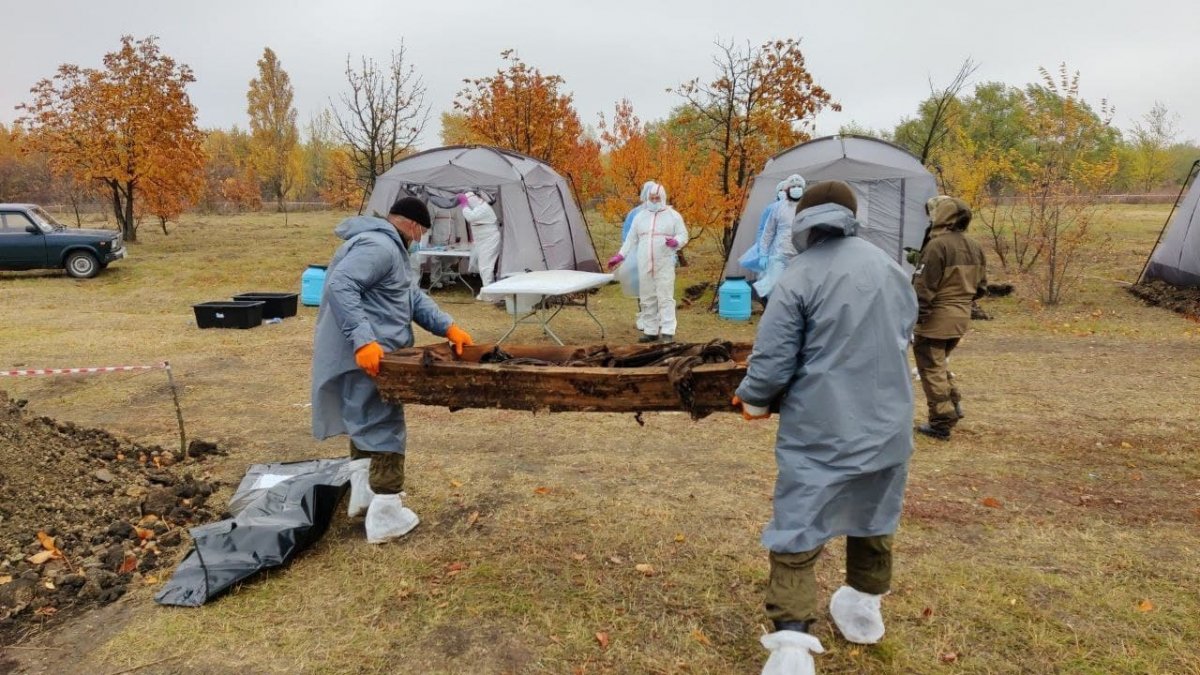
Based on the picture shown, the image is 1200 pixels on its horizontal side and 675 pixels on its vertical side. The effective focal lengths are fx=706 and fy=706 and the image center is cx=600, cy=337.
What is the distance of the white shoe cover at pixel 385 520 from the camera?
3.57 meters

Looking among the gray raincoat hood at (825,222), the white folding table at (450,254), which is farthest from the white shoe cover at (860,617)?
the white folding table at (450,254)

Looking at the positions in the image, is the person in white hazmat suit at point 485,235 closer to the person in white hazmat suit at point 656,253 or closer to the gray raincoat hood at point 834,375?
the person in white hazmat suit at point 656,253

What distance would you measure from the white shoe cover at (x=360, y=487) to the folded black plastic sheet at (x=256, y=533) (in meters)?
0.11

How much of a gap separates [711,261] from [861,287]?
14.2 metres

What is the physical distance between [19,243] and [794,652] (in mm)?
17026

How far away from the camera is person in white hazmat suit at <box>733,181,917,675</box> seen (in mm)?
2287

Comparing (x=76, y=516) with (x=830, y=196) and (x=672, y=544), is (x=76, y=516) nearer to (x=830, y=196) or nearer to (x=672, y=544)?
(x=672, y=544)

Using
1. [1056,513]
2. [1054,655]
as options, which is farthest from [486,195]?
[1054,655]

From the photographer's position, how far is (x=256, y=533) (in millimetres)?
3326

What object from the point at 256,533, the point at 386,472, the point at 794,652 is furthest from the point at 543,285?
the point at 794,652

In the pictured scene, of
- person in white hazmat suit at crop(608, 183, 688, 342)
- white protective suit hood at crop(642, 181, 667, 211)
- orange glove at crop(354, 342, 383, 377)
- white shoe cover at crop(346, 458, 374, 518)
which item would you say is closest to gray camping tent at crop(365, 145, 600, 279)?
person in white hazmat suit at crop(608, 183, 688, 342)

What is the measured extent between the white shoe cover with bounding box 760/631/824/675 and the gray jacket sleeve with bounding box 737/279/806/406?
32.4 inches

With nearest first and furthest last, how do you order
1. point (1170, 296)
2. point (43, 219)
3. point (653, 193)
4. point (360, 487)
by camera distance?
point (360, 487) → point (653, 193) → point (1170, 296) → point (43, 219)

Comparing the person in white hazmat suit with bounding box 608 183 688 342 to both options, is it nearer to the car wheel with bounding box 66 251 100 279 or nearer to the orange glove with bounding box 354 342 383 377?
the orange glove with bounding box 354 342 383 377
